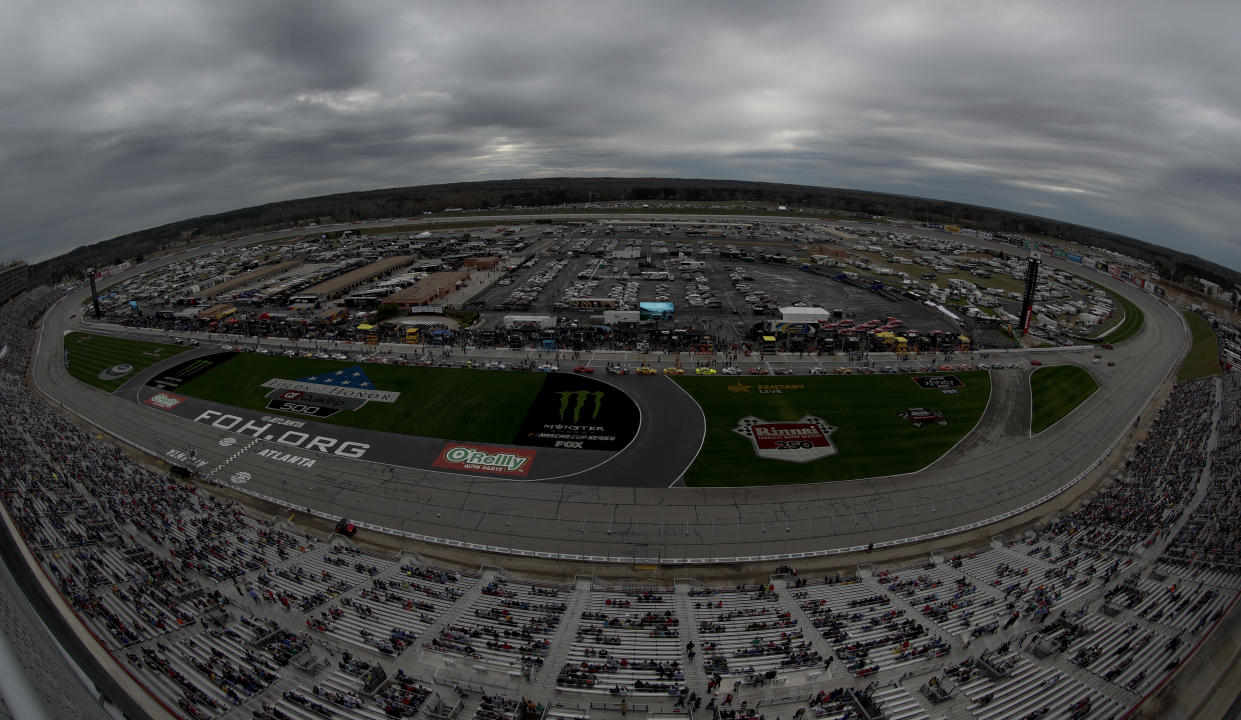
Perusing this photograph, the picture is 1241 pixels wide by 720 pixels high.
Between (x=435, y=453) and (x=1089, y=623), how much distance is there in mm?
47289

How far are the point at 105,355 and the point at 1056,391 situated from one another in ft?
415

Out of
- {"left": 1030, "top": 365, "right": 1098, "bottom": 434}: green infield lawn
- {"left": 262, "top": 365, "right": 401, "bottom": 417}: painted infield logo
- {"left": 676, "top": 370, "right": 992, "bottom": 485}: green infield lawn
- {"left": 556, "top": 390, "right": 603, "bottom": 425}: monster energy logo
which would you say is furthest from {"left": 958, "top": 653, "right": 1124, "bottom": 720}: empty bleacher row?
{"left": 262, "top": 365, "right": 401, "bottom": 417}: painted infield logo

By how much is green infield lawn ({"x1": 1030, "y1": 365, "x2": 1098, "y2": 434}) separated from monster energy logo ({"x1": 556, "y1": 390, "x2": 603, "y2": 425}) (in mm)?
44037

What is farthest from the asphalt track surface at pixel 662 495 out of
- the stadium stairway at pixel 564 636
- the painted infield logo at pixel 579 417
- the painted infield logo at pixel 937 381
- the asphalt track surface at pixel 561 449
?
the painted infield logo at pixel 937 381

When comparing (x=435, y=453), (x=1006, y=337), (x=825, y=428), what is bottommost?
(x=435, y=453)

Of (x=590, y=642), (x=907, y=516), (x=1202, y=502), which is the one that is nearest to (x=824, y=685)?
(x=590, y=642)

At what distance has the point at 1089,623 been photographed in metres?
27.5

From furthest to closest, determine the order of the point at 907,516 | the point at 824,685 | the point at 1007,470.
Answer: the point at 1007,470, the point at 907,516, the point at 824,685

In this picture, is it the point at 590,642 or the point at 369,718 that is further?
the point at 590,642

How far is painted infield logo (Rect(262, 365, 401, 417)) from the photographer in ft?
181

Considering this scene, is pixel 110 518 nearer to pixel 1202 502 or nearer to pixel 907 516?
pixel 907 516

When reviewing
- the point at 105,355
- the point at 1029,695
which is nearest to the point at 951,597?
the point at 1029,695

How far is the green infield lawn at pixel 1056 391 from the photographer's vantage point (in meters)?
53.2

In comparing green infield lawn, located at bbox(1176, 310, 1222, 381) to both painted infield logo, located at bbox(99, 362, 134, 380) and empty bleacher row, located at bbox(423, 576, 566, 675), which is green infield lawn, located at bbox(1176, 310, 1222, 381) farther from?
painted infield logo, located at bbox(99, 362, 134, 380)
